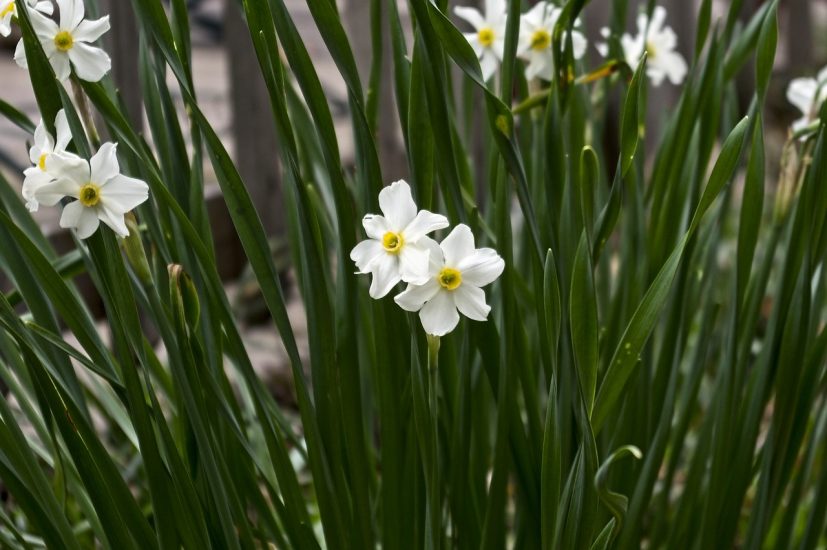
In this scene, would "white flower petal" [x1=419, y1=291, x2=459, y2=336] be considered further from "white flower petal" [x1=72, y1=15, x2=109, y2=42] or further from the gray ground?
the gray ground

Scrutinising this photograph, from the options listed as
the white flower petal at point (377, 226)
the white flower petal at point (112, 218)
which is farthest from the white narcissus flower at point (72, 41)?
the white flower petal at point (377, 226)

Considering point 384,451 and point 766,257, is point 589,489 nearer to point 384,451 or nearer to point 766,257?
point 384,451

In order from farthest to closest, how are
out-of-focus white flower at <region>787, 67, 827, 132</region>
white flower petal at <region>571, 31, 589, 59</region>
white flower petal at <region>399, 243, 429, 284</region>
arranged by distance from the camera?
out-of-focus white flower at <region>787, 67, 827, 132</region> < white flower petal at <region>571, 31, 589, 59</region> < white flower petal at <region>399, 243, 429, 284</region>

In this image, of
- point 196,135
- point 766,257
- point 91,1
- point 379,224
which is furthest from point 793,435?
point 91,1

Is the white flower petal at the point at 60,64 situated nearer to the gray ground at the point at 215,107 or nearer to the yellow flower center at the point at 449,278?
the yellow flower center at the point at 449,278

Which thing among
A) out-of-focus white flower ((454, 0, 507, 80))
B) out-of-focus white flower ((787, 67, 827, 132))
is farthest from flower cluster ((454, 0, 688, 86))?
out-of-focus white flower ((787, 67, 827, 132))
